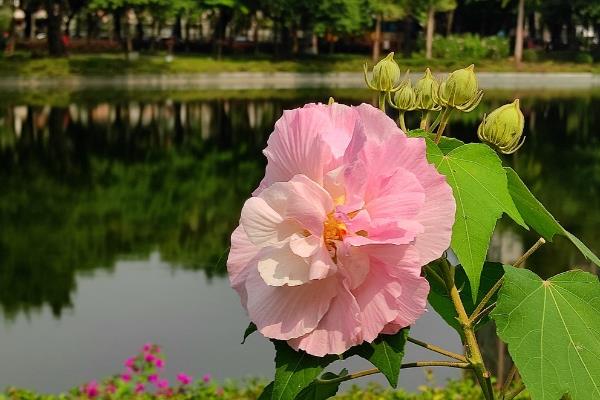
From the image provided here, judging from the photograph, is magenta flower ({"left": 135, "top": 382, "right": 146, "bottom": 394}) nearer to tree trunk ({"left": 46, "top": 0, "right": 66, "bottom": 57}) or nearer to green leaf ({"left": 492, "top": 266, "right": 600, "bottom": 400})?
green leaf ({"left": 492, "top": 266, "right": 600, "bottom": 400})

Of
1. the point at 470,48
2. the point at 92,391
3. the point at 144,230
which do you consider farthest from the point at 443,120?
the point at 470,48

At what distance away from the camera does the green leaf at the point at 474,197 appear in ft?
3.21

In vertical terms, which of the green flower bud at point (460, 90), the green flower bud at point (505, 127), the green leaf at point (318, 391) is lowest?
the green leaf at point (318, 391)

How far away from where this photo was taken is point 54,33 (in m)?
37.3

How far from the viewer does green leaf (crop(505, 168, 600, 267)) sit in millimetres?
1024

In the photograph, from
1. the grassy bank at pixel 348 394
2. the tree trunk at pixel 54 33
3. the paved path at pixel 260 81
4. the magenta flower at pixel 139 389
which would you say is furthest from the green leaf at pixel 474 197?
the tree trunk at pixel 54 33

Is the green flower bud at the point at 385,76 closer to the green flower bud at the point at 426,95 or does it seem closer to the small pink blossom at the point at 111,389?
the green flower bud at the point at 426,95

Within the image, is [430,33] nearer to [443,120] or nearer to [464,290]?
[464,290]

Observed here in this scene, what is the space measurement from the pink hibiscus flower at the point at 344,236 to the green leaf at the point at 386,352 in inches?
0.5

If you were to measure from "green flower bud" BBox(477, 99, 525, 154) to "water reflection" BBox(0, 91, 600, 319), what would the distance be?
331 millimetres

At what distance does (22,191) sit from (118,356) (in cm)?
766

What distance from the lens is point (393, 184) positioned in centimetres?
92

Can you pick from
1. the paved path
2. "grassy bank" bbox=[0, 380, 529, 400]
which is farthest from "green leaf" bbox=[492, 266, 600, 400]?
the paved path

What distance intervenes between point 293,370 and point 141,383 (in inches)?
183
